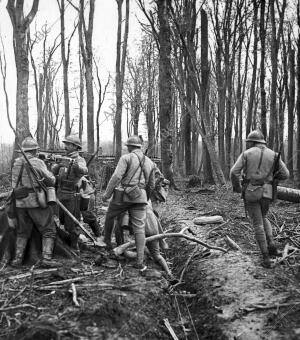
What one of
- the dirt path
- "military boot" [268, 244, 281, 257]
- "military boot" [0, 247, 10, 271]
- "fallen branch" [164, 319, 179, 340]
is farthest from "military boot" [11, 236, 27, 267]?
"military boot" [268, 244, 281, 257]

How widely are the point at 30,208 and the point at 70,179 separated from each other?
100 cm

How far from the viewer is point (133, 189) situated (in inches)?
264

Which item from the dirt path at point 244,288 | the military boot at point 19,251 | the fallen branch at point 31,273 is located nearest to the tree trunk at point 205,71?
the dirt path at point 244,288

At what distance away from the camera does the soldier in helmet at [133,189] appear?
6.70 metres

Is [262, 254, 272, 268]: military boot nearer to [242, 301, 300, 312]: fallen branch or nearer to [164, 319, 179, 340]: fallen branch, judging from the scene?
[242, 301, 300, 312]: fallen branch

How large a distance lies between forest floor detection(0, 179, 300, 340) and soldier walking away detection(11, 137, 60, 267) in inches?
14.3

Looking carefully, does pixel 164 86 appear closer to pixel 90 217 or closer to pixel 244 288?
pixel 90 217

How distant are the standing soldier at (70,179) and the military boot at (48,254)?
0.57 meters

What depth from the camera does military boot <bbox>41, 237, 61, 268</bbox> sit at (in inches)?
252

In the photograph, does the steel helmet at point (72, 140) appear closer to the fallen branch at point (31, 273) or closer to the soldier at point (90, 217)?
the soldier at point (90, 217)

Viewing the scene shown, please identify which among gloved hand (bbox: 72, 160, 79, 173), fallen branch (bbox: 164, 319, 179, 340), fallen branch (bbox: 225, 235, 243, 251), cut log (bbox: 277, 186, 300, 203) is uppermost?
gloved hand (bbox: 72, 160, 79, 173)

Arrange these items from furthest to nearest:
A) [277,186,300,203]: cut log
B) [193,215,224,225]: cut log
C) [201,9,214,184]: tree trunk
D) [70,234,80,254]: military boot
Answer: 1. [201,9,214,184]: tree trunk
2. [277,186,300,203]: cut log
3. [193,215,224,225]: cut log
4. [70,234,80,254]: military boot

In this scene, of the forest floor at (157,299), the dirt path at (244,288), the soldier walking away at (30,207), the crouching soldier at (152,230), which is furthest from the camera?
the crouching soldier at (152,230)

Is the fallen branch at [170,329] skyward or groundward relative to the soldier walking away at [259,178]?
groundward
